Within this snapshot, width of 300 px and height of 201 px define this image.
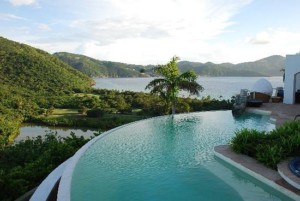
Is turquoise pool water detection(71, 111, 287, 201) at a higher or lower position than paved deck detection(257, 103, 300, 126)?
lower

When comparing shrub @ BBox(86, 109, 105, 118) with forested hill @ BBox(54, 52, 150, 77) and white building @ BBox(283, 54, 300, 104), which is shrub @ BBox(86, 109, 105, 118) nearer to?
white building @ BBox(283, 54, 300, 104)

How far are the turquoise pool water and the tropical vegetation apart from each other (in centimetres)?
75

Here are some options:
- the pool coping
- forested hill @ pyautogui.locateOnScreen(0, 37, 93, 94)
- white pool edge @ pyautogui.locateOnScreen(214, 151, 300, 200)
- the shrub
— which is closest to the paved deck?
the pool coping

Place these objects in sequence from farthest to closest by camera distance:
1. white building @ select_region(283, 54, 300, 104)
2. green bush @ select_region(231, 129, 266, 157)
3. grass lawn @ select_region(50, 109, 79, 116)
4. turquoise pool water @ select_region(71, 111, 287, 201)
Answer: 1. grass lawn @ select_region(50, 109, 79, 116)
2. white building @ select_region(283, 54, 300, 104)
3. green bush @ select_region(231, 129, 266, 157)
4. turquoise pool water @ select_region(71, 111, 287, 201)

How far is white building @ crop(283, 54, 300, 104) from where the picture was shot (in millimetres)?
18844

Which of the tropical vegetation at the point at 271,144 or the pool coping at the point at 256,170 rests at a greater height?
the tropical vegetation at the point at 271,144

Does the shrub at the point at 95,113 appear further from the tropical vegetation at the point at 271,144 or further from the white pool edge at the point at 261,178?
the white pool edge at the point at 261,178

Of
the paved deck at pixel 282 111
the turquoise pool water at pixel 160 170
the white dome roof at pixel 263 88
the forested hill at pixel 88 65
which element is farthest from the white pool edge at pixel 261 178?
the forested hill at pixel 88 65

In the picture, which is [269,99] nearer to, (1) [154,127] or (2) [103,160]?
(1) [154,127]

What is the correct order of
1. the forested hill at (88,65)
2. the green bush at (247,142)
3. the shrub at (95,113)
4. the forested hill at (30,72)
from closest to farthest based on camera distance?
the green bush at (247,142), the shrub at (95,113), the forested hill at (30,72), the forested hill at (88,65)

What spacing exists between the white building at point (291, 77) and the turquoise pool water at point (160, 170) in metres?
5.91

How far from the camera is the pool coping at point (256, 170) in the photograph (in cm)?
704

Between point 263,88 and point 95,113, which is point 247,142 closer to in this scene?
point 263,88

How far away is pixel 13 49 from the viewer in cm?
8306
